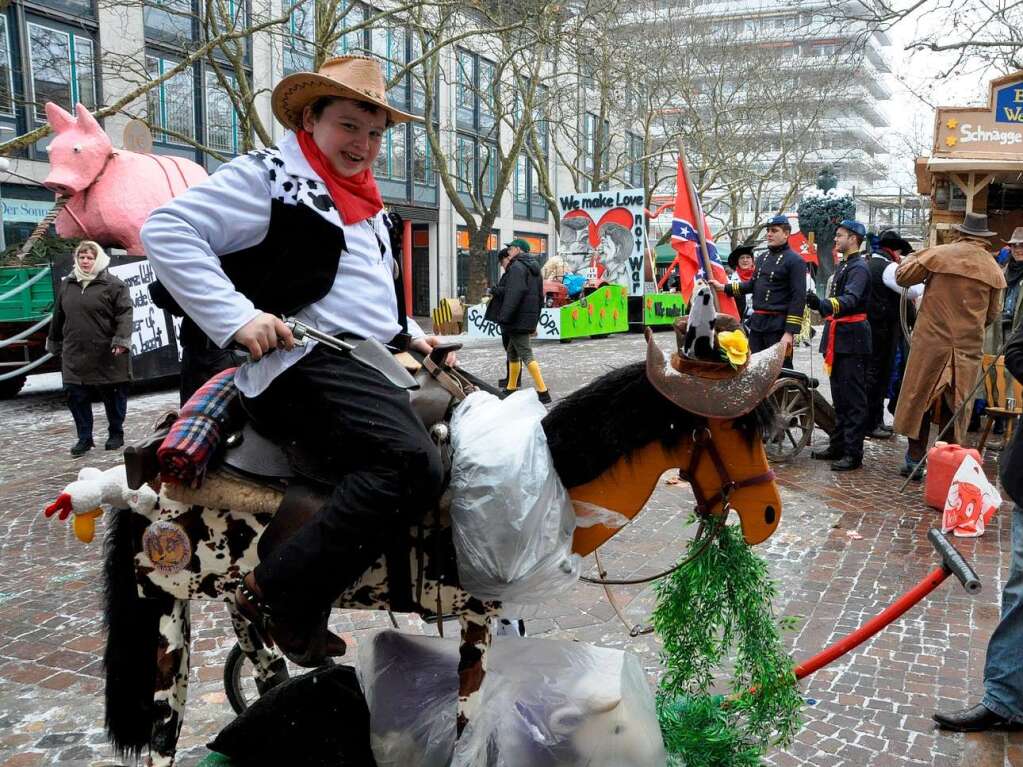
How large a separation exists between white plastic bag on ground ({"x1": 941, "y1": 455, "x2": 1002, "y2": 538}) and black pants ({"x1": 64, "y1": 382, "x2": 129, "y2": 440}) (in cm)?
787

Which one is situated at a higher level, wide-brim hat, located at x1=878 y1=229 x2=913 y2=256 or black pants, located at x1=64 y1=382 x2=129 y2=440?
wide-brim hat, located at x1=878 y1=229 x2=913 y2=256

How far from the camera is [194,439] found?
2.50 m

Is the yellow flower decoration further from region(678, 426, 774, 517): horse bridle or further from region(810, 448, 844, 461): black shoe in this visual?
region(810, 448, 844, 461): black shoe

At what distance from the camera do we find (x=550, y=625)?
14.8ft

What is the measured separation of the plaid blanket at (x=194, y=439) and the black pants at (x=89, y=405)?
6.80m

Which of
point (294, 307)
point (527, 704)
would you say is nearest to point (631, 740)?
point (527, 704)

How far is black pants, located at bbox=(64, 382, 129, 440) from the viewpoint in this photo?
8.61m

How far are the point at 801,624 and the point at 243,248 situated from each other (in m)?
3.52

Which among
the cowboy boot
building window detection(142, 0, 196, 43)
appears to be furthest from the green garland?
building window detection(142, 0, 196, 43)

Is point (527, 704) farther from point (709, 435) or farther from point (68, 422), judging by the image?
point (68, 422)

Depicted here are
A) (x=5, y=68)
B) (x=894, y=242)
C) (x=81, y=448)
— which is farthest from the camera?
(x=5, y=68)

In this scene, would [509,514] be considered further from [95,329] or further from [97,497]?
[95,329]

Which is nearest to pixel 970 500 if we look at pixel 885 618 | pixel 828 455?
Answer: pixel 828 455

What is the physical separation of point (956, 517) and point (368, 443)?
5149mm
